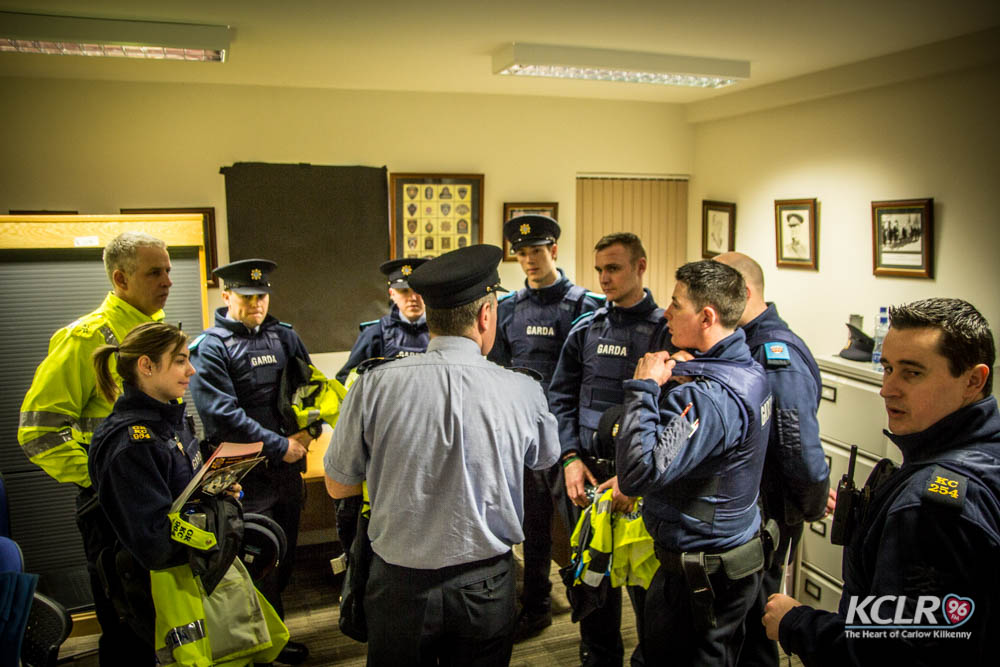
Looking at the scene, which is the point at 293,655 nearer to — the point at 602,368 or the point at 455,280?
the point at 602,368

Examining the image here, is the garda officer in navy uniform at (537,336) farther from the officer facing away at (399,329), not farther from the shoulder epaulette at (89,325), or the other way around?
the shoulder epaulette at (89,325)

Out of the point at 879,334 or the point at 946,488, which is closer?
the point at 946,488

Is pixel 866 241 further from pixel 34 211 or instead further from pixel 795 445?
pixel 34 211

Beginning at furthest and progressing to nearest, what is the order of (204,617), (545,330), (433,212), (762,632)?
(433,212) < (545,330) < (762,632) < (204,617)

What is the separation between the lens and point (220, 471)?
2.25 m

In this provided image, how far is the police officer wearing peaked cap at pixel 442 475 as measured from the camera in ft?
5.91

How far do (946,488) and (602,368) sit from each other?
1739 millimetres

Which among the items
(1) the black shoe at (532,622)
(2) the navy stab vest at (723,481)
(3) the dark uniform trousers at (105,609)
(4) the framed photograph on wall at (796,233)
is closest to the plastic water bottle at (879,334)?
Answer: (4) the framed photograph on wall at (796,233)

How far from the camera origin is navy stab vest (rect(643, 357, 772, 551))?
2.05 meters

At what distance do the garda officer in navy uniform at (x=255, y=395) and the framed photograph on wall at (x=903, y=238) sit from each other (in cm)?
359

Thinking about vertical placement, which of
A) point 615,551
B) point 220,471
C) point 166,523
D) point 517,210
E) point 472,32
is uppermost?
point 472,32

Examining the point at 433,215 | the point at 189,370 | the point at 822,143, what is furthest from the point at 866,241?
the point at 189,370

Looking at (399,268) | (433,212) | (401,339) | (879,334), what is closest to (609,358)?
(401,339)

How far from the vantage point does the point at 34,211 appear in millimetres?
4184
